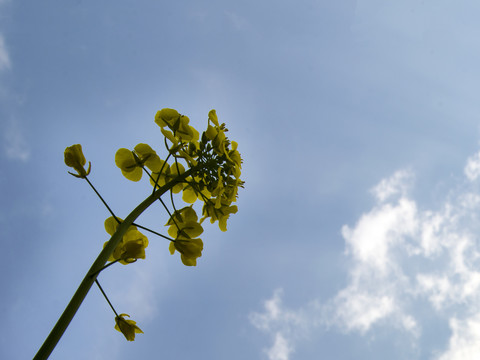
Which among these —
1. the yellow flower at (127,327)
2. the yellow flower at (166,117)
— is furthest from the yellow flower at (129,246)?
the yellow flower at (166,117)

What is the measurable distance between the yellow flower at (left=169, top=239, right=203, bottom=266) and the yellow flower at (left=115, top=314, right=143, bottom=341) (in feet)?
1.84

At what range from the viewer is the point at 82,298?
2.23m

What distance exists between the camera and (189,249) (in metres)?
2.77

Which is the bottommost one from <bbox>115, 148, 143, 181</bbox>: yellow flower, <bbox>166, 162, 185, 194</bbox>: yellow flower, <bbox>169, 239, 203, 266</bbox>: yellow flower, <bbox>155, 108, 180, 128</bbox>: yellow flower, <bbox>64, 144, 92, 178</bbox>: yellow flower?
<bbox>169, 239, 203, 266</bbox>: yellow flower

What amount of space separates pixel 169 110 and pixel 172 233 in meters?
1.00

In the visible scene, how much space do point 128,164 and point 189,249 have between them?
33.8 inches

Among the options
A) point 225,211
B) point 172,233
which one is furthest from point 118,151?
point 225,211

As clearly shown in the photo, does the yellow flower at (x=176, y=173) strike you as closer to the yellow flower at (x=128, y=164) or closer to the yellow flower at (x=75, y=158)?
the yellow flower at (x=128, y=164)

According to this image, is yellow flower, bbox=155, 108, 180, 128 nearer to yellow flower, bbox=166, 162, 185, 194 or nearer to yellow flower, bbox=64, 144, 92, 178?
yellow flower, bbox=166, 162, 185, 194

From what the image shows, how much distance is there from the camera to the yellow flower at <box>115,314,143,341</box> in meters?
2.65

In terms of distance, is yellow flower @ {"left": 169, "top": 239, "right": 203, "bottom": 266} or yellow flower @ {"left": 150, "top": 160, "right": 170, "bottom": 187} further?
yellow flower @ {"left": 150, "top": 160, "right": 170, "bottom": 187}

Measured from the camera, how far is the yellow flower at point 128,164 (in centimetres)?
297

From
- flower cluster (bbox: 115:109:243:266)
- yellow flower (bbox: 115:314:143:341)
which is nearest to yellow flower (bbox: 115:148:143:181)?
flower cluster (bbox: 115:109:243:266)

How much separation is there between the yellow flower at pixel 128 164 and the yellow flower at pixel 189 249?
68cm
